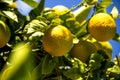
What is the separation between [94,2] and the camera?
806 millimetres

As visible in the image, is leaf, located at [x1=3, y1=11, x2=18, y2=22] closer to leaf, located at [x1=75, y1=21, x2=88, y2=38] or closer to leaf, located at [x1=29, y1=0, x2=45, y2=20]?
leaf, located at [x1=29, y1=0, x2=45, y2=20]

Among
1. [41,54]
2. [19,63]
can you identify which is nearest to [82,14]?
[41,54]

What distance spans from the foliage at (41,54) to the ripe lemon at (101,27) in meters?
0.04

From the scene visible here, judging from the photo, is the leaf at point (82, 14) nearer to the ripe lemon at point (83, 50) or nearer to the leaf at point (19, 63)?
the ripe lemon at point (83, 50)

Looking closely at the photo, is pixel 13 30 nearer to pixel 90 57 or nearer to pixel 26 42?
pixel 26 42

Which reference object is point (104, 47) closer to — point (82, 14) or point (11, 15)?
point (82, 14)

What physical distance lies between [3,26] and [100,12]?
0.26 meters

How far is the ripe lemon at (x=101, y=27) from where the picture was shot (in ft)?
2.49

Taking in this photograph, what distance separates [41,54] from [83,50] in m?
0.11

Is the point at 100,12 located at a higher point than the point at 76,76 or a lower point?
higher

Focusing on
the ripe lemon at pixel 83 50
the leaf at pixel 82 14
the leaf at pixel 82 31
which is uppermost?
the leaf at pixel 82 14

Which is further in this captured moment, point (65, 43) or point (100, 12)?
point (100, 12)

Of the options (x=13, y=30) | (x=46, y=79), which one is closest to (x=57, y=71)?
(x=46, y=79)

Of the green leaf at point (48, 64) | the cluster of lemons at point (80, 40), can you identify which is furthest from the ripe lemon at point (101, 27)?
the green leaf at point (48, 64)
